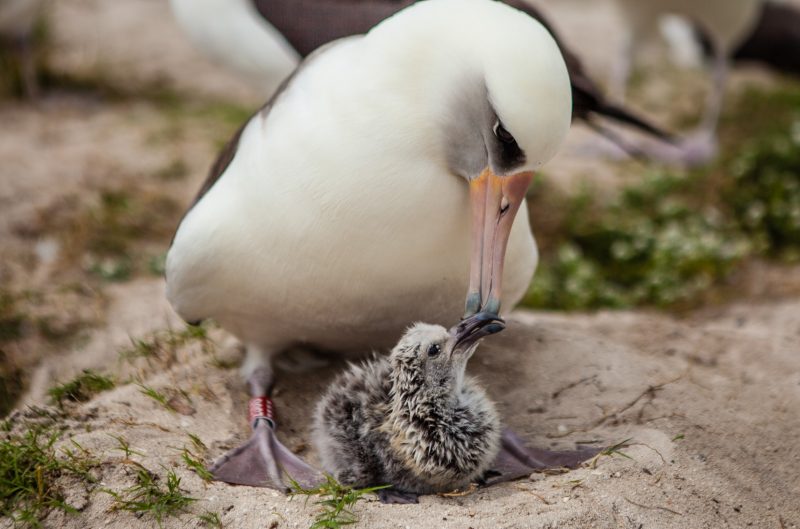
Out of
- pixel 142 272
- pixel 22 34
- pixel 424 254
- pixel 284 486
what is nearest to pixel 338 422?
pixel 284 486

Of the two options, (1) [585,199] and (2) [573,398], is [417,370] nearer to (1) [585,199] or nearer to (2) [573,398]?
(2) [573,398]

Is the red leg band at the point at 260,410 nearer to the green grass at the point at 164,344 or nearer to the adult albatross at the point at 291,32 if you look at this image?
the green grass at the point at 164,344

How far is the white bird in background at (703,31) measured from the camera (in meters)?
7.91

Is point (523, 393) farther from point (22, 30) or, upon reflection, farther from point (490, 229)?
point (22, 30)

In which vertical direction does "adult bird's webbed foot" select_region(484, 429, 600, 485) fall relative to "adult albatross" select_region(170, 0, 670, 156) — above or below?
below

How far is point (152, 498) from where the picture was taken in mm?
3070

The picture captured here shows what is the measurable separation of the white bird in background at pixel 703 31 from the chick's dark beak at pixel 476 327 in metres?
5.00

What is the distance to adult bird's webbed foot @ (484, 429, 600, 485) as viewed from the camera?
11.0ft

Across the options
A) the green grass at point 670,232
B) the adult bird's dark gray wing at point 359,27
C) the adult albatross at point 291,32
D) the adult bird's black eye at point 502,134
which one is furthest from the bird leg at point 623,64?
the adult bird's black eye at point 502,134

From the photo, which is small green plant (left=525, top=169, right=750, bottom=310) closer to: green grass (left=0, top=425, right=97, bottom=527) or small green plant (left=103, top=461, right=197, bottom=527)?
small green plant (left=103, top=461, right=197, bottom=527)

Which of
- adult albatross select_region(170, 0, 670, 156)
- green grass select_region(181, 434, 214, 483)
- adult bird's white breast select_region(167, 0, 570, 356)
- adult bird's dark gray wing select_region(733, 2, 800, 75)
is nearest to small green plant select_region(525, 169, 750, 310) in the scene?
adult albatross select_region(170, 0, 670, 156)

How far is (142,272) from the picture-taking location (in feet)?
18.1

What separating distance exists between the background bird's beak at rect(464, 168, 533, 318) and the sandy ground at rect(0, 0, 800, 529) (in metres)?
0.61

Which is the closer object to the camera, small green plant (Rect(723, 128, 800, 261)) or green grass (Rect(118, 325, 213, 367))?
green grass (Rect(118, 325, 213, 367))
